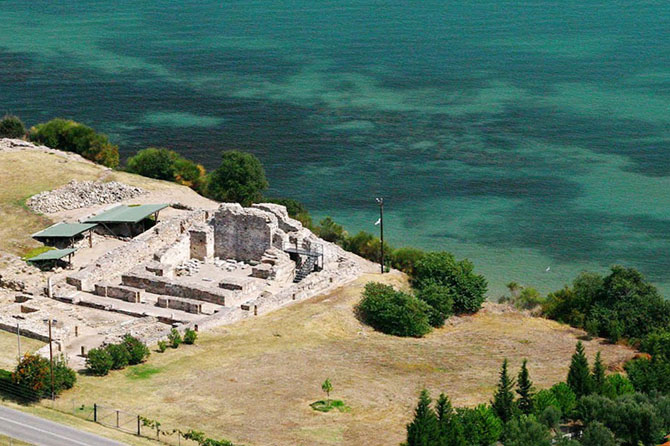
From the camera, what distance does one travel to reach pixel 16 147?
119000 millimetres

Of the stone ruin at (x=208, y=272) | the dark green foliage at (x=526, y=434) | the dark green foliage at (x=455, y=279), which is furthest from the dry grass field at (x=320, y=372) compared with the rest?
the dark green foliage at (x=526, y=434)

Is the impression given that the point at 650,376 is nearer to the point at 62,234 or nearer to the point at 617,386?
the point at 617,386

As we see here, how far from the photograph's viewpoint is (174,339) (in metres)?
69.7

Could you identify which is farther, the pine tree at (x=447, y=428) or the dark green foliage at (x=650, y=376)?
the dark green foliage at (x=650, y=376)

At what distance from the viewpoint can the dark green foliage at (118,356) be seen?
215ft

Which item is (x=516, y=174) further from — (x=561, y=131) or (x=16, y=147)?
(x=16, y=147)

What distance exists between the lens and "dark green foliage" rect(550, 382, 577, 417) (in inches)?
2398

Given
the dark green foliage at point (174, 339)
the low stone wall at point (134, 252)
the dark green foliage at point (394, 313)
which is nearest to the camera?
the dark green foliage at point (174, 339)

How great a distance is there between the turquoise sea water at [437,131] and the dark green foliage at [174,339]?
35.1m

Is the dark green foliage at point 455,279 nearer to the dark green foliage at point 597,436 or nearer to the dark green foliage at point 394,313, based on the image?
the dark green foliage at point 394,313

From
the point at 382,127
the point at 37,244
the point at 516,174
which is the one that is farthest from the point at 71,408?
the point at 382,127

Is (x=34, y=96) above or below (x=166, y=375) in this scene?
above

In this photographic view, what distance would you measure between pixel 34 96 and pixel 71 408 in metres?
114

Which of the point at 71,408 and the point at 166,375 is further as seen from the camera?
the point at 166,375
